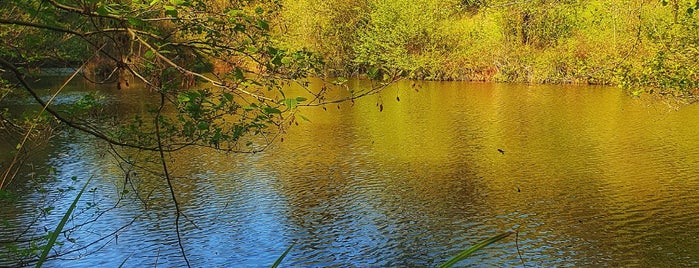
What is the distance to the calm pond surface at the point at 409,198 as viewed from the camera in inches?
410

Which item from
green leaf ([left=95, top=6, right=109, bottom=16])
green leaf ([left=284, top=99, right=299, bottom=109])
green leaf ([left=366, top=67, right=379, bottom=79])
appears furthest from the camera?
green leaf ([left=366, top=67, right=379, bottom=79])

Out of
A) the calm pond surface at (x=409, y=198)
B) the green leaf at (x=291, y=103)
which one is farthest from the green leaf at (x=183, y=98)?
the calm pond surface at (x=409, y=198)

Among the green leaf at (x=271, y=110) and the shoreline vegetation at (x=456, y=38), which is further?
the shoreline vegetation at (x=456, y=38)

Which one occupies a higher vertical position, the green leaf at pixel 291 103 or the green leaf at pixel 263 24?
the green leaf at pixel 263 24

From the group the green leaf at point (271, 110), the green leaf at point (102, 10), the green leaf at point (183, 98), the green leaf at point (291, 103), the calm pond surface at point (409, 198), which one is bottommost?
the calm pond surface at point (409, 198)

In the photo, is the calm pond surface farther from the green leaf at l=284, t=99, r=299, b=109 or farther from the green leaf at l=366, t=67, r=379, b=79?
the green leaf at l=284, t=99, r=299, b=109

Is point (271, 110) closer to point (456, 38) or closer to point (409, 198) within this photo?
point (409, 198)

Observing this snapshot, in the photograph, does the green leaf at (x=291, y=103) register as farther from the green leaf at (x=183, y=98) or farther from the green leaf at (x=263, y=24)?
the green leaf at (x=183, y=98)

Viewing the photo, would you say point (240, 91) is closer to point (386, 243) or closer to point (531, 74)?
point (386, 243)

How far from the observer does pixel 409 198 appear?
13.6 meters

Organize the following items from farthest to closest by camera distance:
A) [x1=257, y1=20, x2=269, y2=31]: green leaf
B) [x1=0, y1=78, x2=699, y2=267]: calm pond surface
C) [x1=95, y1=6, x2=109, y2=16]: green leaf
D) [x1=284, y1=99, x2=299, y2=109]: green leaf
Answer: [x1=0, y1=78, x2=699, y2=267]: calm pond surface → [x1=257, y1=20, x2=269, y2=31]: green leaf → [x1=284, y1=99, x2=299, y2=109]: green leaf → [x1=95, y1=6, x2=109, y2=16]: green leaf

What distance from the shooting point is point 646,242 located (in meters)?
10.7

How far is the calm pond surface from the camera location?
34.2ft

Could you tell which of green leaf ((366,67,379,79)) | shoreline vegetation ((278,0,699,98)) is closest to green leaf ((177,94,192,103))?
green leaf ((366,67,379,79))
